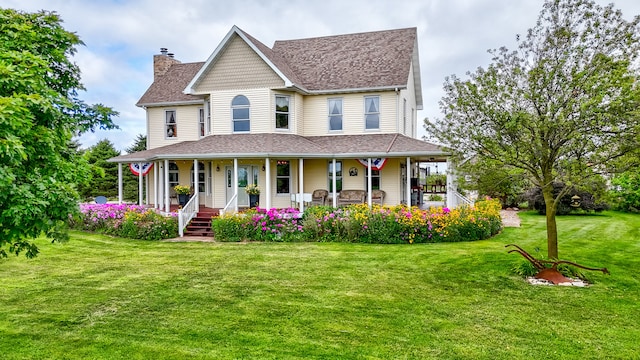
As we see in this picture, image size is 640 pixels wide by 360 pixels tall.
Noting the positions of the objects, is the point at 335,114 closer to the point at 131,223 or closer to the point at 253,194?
the point at 253,194

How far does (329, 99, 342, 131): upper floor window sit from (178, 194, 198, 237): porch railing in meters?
6.96

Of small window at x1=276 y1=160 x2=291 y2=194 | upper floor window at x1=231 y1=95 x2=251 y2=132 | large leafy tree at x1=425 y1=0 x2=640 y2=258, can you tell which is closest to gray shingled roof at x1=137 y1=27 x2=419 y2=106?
upper floor window at x1=231 y1=95 x2=251 y2=132

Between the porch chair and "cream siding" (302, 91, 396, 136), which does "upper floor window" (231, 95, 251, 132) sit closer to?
"cream siding" (302, 91, 396, 136)

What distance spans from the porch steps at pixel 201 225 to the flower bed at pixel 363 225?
1.21m

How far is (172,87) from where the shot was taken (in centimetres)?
2244

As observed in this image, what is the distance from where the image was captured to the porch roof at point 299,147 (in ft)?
53.3

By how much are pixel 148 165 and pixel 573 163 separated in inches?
686

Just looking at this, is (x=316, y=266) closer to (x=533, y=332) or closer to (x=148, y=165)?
(x=533, y=332)

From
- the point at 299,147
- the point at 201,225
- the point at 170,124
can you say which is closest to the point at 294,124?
the point at 299,147

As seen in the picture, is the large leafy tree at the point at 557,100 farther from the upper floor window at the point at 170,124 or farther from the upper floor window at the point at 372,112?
the upper floor window at the point at 170,124

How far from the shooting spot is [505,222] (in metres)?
19.2

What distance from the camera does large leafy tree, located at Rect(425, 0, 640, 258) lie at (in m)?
7.68

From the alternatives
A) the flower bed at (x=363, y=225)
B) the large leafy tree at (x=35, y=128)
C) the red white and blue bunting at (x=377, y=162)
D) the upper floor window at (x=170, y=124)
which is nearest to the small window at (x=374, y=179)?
A: the red white and blue bunting at (x=377, y=162)

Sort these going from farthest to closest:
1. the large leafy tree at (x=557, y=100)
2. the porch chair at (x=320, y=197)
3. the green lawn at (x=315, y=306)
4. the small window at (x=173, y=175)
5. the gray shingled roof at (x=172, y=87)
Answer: the gray shingled roof at (x=172, y=87), the small window at (x=173, y=175), the porch chair at (x=320, y=197), the large leafy tree at (x=557, y=100), the green lawn at (x=315, y=306)
